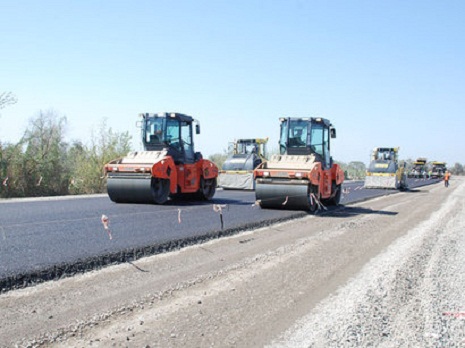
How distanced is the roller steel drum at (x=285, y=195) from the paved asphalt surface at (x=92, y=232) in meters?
0.25

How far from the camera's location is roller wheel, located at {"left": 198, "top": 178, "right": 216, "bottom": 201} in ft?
46.5

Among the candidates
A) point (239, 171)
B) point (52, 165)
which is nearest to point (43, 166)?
point (52, 165)

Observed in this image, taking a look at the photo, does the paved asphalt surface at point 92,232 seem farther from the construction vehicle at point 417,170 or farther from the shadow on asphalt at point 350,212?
the construction vehicle at point 417,170

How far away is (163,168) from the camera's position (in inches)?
471

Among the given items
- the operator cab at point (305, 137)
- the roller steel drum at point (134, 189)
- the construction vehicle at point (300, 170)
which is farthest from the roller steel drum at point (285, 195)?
the roller steel drum at point (134, 189)

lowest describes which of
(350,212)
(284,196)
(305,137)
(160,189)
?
(350,212)

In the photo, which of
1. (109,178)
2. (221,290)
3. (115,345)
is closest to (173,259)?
(221,290)

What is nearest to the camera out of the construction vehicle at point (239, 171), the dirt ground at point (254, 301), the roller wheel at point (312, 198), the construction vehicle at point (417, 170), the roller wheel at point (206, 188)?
the dirt ground at point (254, 301)

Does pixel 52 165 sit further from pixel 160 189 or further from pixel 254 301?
pixel 254 301

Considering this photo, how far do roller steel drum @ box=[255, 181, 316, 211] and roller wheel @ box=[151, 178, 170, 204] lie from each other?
97.0 inches

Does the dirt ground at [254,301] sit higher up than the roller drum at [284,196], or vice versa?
the roller drum at [284,196]

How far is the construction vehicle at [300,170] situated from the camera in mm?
11430

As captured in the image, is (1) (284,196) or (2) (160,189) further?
(2) (160,189)

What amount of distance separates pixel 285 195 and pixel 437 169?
4841 centimetres
